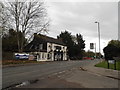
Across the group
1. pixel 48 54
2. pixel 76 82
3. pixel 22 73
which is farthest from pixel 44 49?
pixel 76 82

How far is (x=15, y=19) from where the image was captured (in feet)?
156

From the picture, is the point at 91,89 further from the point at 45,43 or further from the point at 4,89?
the point at 45,43

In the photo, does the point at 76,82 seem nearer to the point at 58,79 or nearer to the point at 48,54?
the point at 58,79

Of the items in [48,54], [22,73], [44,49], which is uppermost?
[44,49]

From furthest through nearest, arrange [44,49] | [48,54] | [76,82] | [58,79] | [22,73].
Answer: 1. [48,54]
2. [44,49]
3. [22,73]
4. [58,79]
5. [76,82]

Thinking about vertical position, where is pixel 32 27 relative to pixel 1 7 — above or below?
below

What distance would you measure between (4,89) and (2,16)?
34.5 meters

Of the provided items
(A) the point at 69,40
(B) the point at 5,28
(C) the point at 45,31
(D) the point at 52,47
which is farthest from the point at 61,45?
(B) the point at 5,28

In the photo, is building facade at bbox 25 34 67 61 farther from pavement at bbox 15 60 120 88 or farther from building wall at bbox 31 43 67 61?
pavement at bbox 15 60 120 88

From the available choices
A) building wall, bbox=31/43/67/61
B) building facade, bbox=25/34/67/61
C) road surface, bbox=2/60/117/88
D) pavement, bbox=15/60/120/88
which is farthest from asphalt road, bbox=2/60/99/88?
building wall, bbox=31/43/67/61

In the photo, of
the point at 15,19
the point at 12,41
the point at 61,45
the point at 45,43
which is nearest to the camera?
the point at 15,19

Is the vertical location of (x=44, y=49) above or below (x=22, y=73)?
above

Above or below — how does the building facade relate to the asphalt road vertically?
above

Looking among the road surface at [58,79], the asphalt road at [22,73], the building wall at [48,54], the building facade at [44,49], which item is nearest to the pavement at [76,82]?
the road surface at [58,79]
